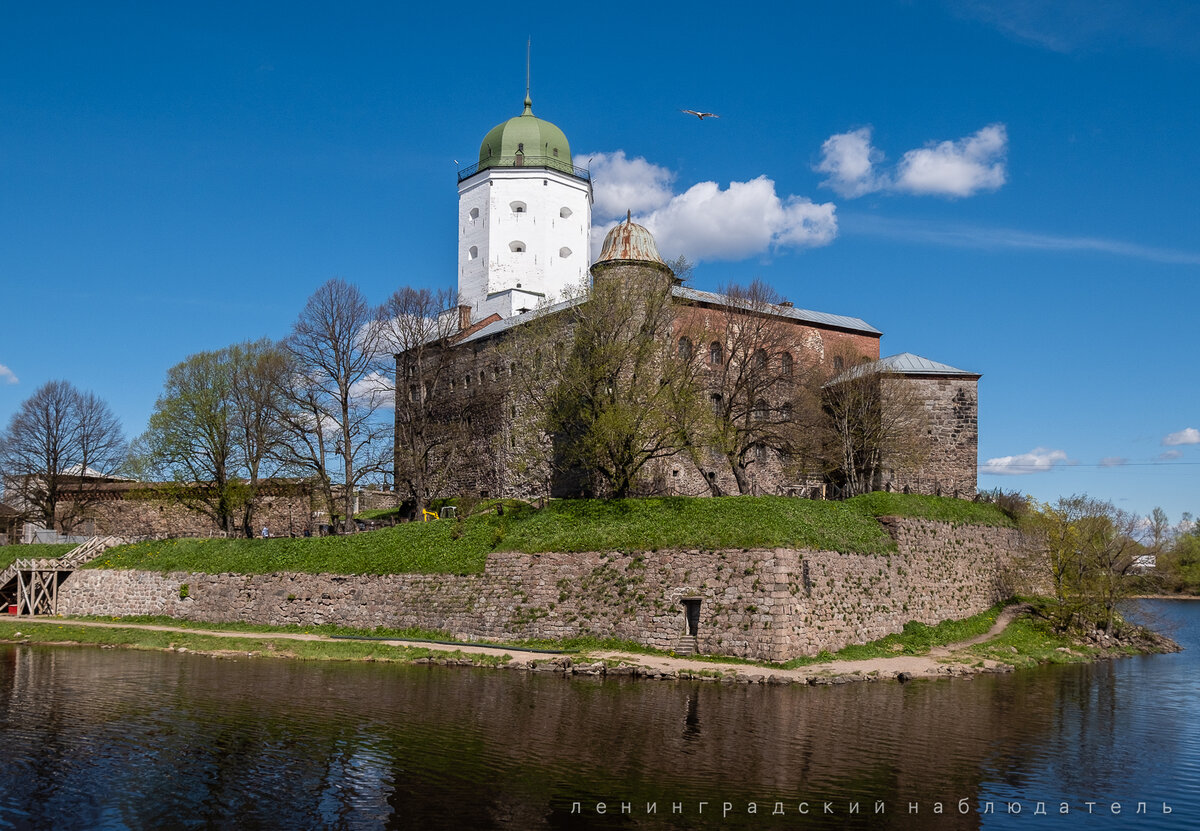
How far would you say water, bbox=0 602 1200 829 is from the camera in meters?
12.2

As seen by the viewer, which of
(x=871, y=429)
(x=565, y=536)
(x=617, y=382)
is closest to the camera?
(x=565, y=536)

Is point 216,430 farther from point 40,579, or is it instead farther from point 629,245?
point 629,245

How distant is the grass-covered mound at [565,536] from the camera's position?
25.7m

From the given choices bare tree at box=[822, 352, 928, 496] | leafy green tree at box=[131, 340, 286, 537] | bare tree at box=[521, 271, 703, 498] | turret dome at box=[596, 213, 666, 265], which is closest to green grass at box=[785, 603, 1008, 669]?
bare tree at box=[822, 352, 928, 496]

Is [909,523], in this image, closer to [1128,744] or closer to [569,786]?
[1128,744]

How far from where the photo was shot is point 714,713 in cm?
1822

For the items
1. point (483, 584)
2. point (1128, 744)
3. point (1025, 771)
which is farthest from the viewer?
point (483, 584)

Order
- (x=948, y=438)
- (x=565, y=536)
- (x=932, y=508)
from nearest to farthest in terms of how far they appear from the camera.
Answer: (x=565, y=536), (x=932, y=508), (x=948, y=438)

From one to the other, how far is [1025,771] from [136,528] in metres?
42.9

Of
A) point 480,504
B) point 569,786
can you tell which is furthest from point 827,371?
point 569,786

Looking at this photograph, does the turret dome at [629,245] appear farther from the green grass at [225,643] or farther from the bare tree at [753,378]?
the green grass at [225,643]

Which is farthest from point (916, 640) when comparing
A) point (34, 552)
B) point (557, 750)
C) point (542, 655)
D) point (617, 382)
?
point (34, 552)

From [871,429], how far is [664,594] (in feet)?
48.8

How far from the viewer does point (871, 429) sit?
3634 cm
